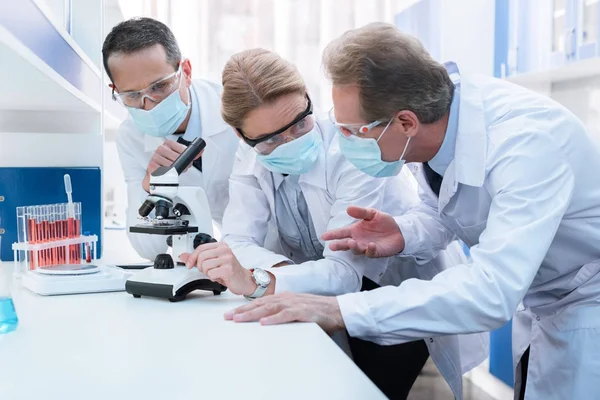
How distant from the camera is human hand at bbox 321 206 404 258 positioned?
167 centimetres

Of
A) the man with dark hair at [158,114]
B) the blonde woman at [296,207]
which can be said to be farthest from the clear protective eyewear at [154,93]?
the blonde woman at [296,207]

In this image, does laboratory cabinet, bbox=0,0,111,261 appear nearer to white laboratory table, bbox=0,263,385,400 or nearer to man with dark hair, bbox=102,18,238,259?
man with dark hair, bbox=102,18,238,259

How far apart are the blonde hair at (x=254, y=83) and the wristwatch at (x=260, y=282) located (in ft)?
1.52

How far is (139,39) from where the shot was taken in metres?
2.08

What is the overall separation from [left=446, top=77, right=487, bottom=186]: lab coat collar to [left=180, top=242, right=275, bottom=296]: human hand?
0.53 metres

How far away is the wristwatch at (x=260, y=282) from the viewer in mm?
1478

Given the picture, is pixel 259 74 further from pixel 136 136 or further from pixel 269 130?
pixel 136 136

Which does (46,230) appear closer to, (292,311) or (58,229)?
(58,229)

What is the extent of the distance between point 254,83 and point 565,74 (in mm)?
1726

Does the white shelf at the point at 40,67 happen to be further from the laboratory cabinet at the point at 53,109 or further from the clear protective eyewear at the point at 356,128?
the clear protective eyewear at the point at 356,128

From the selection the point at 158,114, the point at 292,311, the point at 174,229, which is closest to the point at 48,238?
the point at 158,114

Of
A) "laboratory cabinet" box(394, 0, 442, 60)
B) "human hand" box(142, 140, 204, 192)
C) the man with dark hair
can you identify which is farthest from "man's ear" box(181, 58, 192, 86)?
"laboratory cabinet" box(394, 0, 442, 60)

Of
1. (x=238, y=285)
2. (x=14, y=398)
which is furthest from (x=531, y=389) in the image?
(x=14, y=398)

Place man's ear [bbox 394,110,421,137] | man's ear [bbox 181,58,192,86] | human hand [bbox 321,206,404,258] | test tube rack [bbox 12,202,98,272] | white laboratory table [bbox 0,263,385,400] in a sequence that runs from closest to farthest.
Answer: white laboratory table [bbox 0,263,385,400]
man's ear [bbox 394,110,421,137]
human hand [bbox 321,206,404,258]
test tube rack [bbox 12,202,98,272]
man's ear [bbox 181,58,192,86]
